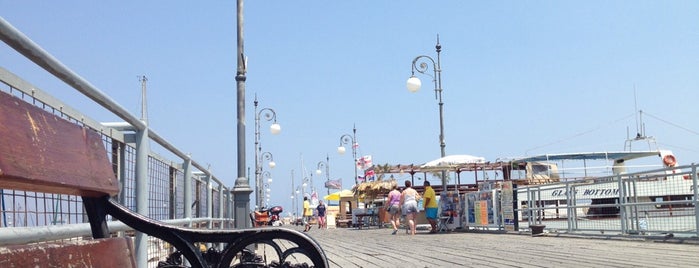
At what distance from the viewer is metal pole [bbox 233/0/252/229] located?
12461mm

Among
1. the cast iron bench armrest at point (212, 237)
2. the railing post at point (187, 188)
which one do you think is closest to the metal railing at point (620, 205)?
the railing post at point (187, 188)

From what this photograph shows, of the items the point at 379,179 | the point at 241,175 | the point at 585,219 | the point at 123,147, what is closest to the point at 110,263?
the point at 123,147

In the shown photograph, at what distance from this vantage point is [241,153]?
13062 millimetres

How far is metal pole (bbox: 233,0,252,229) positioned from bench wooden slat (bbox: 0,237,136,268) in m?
9.67

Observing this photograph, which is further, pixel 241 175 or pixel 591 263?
pixel 241 175

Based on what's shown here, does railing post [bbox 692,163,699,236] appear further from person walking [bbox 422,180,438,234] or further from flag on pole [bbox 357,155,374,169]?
flag on pole [bbox 357,155,374,169]

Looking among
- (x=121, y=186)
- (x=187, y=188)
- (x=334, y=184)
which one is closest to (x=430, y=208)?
(x=187, y=188)

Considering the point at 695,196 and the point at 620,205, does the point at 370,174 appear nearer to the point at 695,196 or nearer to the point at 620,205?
the point at 620,205

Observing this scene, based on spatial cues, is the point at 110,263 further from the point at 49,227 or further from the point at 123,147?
the point at 123,147

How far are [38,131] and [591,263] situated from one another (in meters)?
6.95

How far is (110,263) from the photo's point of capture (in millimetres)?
2369

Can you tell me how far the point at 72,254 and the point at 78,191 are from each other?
0.35m

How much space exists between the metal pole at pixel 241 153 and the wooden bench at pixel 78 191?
9.47 meters

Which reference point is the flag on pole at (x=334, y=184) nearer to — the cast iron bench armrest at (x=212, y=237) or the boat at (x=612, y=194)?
the boat at (x=612, y=194)
